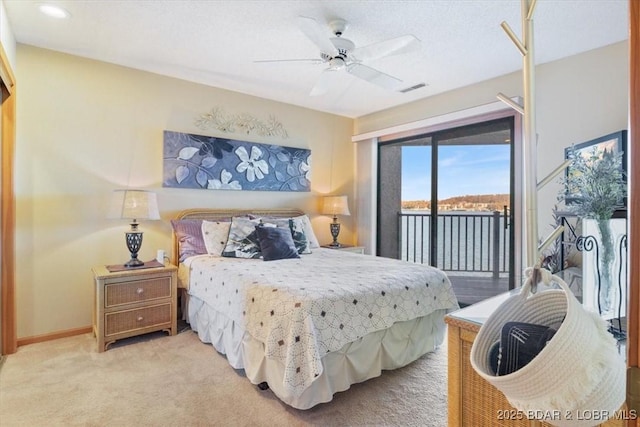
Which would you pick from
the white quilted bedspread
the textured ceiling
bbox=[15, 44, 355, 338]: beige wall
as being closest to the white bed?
the white quilted bedspread

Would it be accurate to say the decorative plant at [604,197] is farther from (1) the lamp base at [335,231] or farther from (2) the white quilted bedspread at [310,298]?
(1) the lamp base at [335,231]

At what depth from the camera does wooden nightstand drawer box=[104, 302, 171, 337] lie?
108 inches

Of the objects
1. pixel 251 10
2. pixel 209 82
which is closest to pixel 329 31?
pixel 251 10

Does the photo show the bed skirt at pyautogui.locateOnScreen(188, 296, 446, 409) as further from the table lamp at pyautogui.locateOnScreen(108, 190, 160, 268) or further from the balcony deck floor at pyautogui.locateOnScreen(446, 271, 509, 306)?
the balcony deck floor at pyautogui.locateOnScreen(446, 271, 509, 306)

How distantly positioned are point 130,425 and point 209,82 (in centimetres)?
322

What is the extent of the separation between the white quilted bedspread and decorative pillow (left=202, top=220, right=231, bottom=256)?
15 cm

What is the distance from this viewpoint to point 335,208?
14.7 ft

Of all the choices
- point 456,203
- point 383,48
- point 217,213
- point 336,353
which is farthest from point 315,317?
point 456,203

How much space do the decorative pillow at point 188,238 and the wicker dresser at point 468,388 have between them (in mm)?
2737

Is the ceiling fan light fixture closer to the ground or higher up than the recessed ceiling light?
closer to the ground

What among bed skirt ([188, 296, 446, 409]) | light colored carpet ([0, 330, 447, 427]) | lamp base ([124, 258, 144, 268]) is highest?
lamp base ([124, 258, 144, 268])

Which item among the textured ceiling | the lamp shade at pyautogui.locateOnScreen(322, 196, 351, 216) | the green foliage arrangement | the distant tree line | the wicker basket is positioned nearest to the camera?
the wicker basket

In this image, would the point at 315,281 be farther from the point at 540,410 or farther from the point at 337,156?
the point at 337,156

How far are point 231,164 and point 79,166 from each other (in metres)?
1.45
